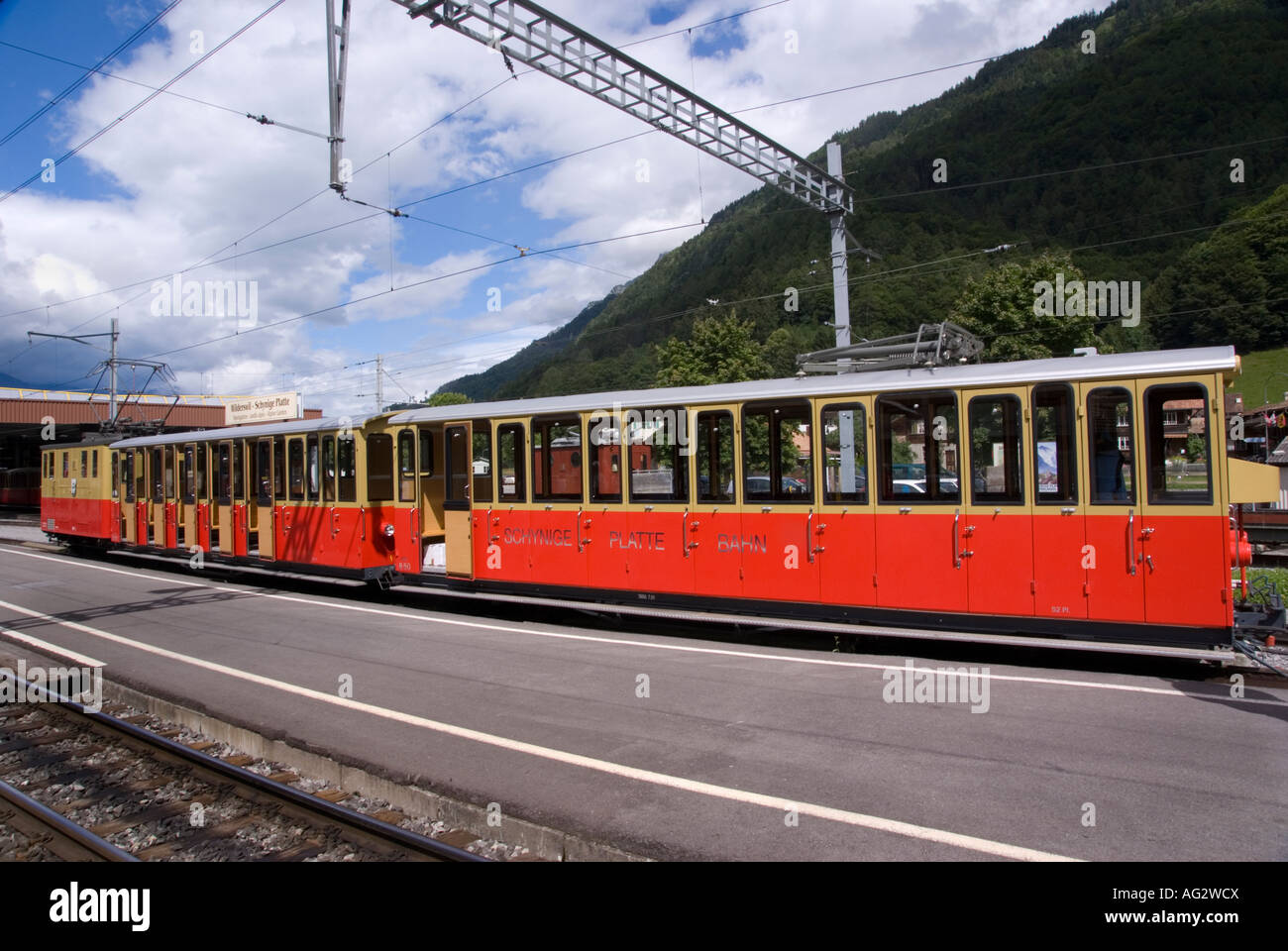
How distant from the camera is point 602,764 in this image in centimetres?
621

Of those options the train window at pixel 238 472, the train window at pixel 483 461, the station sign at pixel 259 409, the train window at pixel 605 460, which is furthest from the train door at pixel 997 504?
the station sign at pixel 259 409

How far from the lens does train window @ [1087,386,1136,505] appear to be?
7.86m

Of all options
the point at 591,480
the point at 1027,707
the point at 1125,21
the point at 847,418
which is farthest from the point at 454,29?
the point at 1125,21

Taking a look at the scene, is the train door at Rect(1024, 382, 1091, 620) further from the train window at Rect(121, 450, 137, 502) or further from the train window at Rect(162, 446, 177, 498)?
the train window at Rect(121, 450, 137, 502)

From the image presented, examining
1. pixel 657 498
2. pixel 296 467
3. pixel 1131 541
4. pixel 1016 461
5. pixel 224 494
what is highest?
pixel 296 467

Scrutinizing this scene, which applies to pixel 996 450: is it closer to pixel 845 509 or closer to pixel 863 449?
pixel 863 449

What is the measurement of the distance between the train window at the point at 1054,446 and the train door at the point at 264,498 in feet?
46.9

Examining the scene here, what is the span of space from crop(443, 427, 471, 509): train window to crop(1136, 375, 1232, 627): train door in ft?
30.0

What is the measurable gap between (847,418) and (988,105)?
101611 mm

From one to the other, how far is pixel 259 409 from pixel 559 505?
50.5 m

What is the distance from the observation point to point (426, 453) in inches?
547

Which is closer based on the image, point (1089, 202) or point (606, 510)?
point (606, 510)

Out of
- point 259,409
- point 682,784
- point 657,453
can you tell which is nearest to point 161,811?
point 682,784

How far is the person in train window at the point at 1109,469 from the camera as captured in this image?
7.89 metres
